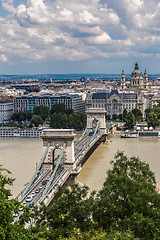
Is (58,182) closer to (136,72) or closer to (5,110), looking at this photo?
(5,110)

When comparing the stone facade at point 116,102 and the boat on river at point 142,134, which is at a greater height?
the stone facade at point 116,102

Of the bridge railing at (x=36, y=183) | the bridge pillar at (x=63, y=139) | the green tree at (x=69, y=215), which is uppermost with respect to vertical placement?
the bridge pillar at (x=63, y=139)

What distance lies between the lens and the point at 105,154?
36875mm

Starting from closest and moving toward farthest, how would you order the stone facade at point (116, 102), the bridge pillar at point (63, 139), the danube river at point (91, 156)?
the bridge pillar at point (63, 139) < the danube river at point (91, 156) < the stone facade at point (116, 102)

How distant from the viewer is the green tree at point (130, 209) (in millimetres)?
12461

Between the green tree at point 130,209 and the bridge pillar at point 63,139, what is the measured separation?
31.5 ft

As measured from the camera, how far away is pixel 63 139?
25.2 metres

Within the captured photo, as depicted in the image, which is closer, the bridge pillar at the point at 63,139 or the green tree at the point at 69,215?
the green tree at the point at 69,215

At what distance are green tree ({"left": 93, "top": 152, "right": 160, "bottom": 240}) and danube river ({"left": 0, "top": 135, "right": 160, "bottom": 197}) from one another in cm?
896

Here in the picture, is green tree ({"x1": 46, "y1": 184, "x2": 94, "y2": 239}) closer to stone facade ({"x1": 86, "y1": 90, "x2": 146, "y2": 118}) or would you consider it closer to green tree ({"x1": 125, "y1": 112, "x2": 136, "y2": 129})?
green tree ({"x1": 125, "y1": 112, "x2": 136, "y2": 129})

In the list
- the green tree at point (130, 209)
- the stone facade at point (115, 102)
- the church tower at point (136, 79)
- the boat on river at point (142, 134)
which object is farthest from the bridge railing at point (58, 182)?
the church tower at point (136, 79)

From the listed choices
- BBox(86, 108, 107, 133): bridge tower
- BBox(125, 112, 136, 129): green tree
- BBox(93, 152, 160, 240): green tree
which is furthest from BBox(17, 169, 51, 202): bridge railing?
BBox(125, 112, 136, 129): green tree

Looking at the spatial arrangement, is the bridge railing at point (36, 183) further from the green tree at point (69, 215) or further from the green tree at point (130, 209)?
the green tree at point (130, 209)

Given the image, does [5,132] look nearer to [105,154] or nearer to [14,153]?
[14,153]
